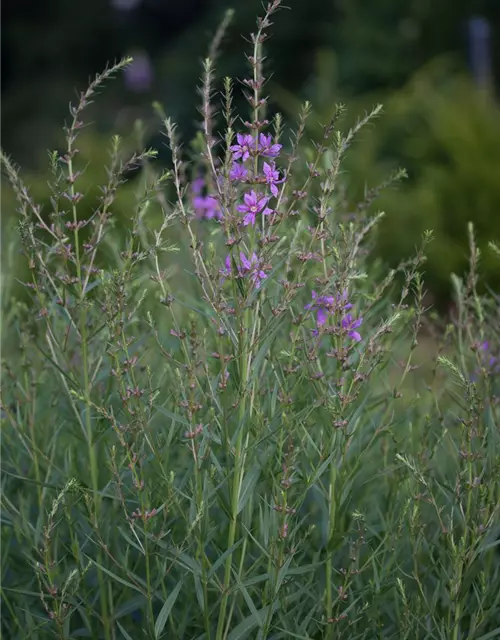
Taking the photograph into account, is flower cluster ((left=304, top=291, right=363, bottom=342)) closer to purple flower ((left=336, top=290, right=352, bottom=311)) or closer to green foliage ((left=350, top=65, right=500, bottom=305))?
purple flower ((left=336, top=290, right=352, bottom=311))

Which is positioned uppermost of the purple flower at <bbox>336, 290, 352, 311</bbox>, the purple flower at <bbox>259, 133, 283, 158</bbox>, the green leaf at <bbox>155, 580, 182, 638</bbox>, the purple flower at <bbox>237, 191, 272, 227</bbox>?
the purple flower at <bbox>259, 133, 283, 158</bbox>

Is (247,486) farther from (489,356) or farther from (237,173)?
(489,356)

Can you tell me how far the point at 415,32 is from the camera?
15.2 metres

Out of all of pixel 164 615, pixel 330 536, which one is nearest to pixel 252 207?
pixel 330 536

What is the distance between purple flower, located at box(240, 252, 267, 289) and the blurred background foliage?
276cm

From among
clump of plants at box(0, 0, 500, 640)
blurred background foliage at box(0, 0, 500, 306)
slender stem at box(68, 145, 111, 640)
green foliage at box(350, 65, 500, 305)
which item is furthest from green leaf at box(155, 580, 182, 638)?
green foliage at box(350, 65, 500, 305)

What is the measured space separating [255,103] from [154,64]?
15283 millimetres

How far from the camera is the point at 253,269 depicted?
2084 mm

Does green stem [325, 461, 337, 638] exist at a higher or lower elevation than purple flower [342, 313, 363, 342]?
lower

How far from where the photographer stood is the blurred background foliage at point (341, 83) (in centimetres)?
855

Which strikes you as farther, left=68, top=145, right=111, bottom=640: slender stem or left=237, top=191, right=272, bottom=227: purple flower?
left=68, top=145, right=111, bottom=640: slender stem

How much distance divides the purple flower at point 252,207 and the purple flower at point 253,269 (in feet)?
0.23

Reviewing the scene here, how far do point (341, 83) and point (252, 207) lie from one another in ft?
42.1

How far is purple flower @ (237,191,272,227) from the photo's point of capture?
6.95 ft
